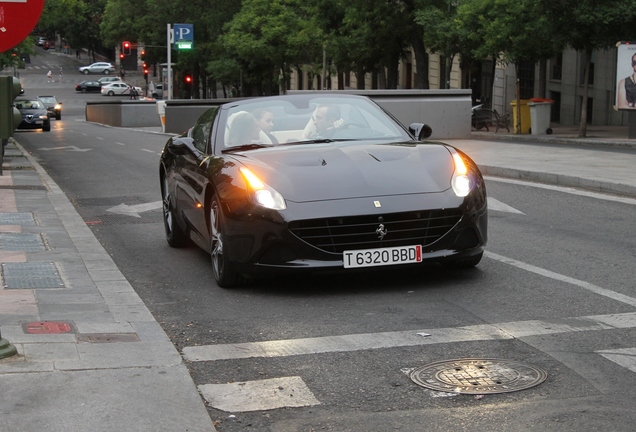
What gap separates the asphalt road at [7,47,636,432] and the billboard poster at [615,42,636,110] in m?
19.0

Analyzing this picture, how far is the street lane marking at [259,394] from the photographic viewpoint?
15.7 feet

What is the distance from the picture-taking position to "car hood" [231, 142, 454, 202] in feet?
23.8

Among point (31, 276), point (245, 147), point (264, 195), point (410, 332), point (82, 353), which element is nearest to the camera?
point (82, 353)

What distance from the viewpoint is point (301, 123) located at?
28.3 ft

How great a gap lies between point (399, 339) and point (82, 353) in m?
1.69

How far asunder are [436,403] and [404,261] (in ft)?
8.24

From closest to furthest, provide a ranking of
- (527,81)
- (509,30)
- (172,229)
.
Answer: (172,229), (509,30), (527,81)

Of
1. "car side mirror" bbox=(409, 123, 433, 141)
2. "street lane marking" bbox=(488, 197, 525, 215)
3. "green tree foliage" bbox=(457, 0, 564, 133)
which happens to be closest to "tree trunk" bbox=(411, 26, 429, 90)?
"green tree foliage" bbox=(457, 0, 564, 133)

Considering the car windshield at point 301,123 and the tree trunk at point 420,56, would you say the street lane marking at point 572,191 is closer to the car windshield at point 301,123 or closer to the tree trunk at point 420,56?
the car windshield at point 301,123

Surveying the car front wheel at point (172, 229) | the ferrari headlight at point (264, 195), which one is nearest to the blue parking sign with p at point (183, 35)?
the car front wheel at point (172, 229)

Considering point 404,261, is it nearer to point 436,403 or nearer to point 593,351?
point 593,351

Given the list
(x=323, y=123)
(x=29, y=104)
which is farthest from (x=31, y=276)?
(x=29, y=104)

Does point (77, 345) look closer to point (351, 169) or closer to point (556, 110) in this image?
point (351, 169)

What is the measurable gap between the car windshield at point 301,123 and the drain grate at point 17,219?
10.2 ft
